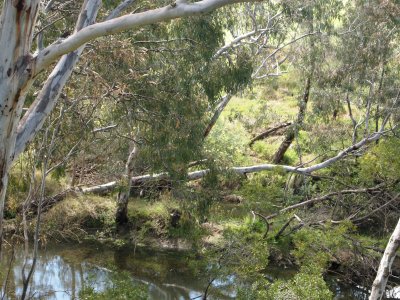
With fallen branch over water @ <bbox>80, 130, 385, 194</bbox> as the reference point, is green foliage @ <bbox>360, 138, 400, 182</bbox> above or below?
below

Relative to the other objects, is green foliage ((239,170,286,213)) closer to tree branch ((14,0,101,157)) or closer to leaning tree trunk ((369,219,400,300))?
leaning tree trunk ((369,219,400,300))

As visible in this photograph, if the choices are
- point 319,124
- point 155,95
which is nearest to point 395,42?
point 319,124

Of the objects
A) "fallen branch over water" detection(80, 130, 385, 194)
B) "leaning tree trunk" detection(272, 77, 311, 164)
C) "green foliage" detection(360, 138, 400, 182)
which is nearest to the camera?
"green foliage" detection(360, 138, 400, 182)

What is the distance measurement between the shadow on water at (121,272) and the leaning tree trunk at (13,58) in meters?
4.86

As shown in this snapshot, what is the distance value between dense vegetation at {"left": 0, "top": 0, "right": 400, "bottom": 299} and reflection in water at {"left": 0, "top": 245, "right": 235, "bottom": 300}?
423 mm

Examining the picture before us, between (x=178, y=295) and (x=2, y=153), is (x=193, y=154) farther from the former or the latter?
(x=2, y=153)

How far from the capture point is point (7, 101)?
5.56m

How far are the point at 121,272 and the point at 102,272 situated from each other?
3.58 ft

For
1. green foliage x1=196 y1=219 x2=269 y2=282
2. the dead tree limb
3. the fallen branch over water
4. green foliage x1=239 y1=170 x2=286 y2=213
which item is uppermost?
the fallen branch over water

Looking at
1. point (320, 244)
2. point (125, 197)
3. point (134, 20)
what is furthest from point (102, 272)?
point (134, 20)

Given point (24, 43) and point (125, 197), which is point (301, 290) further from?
point (125, 197)

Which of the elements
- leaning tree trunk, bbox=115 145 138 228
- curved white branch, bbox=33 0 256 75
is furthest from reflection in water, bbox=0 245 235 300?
curved white branch, bbox=33 0 256 75

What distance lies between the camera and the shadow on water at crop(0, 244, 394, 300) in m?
10.7

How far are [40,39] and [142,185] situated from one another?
567 centimetres
